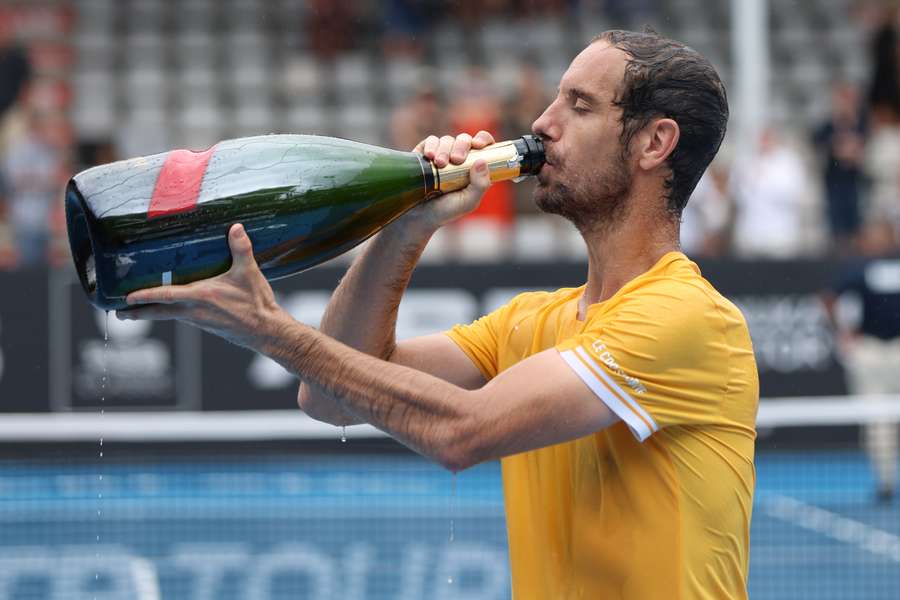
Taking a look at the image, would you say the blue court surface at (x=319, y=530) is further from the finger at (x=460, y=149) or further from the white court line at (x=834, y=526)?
the finger at (x=460, y=149)

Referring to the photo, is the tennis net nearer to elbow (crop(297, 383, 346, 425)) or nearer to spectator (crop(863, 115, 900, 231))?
spectator (crop(863, 115, 900, 231))

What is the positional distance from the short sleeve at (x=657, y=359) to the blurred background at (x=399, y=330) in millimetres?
3690

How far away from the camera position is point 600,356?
2.62 metres

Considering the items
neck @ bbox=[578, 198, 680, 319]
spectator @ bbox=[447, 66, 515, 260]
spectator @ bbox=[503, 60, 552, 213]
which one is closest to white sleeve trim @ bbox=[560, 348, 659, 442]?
neck @ bbox=[578, 198, 680, 319]

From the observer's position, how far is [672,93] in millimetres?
2807

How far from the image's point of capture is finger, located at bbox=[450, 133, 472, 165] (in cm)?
286

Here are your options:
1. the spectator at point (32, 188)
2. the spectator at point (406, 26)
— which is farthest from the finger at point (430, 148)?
the spectator at point (406, 26)

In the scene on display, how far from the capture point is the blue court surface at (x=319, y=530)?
763cm

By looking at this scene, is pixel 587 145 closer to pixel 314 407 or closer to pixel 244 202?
pixel 244 202

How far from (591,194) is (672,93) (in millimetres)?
255

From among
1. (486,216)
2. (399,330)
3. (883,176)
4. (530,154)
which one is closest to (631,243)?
(530,154)

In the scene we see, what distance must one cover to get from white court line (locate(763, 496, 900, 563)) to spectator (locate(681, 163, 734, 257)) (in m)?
2.66

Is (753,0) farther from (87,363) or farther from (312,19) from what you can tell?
(87,363)

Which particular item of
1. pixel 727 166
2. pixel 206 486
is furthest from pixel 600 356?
pixel 727 166
